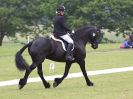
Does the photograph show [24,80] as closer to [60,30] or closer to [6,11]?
[60,30]

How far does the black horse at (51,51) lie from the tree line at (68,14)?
40.9 metres

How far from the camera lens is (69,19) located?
62000mm

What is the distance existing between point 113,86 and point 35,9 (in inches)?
1803

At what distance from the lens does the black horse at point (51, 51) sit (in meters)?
17.7

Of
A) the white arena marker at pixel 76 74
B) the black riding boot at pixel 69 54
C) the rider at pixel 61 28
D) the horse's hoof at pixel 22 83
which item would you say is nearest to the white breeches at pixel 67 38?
the rider at pixel 61 28

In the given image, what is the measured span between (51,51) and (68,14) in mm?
45772

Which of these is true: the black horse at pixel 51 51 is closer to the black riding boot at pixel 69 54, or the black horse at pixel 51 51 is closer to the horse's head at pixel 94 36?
the horse's head at pixel 94 36

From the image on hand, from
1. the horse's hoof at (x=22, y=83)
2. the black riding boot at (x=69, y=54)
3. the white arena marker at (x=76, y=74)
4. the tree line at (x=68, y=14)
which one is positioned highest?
the black riding boot at (x=69, y=54)

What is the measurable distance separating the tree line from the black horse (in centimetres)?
4094

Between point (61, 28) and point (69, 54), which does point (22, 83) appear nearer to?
point (69, 54)

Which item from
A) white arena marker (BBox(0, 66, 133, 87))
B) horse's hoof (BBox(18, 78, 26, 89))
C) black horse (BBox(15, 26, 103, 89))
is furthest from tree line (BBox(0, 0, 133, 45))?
horse's hoof (BBox(18, 78, 26, 89))

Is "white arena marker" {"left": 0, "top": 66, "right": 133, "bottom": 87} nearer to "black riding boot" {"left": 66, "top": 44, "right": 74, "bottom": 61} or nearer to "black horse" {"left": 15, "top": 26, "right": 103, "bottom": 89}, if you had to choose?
"black horse" {"left": 15, "top": 26, "right": 103, "bottom": 89}

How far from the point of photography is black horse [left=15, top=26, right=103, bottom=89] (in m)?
17.7

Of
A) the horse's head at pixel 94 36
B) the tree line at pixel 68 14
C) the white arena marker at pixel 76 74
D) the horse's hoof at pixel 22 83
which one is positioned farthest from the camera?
the tree line at pixel 68 14
